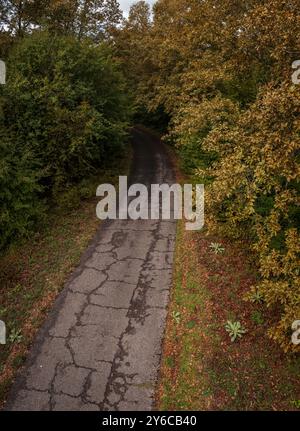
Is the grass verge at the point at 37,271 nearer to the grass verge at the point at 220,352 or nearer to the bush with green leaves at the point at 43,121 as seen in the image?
the bush with green leaves at the point at 43,121

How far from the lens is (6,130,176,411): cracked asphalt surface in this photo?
6922 millimetres

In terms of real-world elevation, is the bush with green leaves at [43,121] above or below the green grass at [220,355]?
above

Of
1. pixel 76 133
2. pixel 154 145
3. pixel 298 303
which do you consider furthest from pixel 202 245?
pixel 154 145

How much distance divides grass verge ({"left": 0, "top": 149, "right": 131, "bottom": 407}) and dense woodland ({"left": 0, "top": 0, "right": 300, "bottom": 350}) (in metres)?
0.79

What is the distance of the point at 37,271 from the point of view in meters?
10.6

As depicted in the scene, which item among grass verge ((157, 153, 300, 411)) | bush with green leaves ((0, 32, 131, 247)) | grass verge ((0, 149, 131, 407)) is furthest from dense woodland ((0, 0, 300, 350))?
grass verge ((0, 149, 131, 407))

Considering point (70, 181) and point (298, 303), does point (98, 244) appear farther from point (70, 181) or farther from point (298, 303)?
point (298, 303)

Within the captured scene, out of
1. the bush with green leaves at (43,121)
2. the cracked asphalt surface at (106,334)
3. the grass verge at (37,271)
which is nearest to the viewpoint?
the cracked asphalt surface at (106,334)

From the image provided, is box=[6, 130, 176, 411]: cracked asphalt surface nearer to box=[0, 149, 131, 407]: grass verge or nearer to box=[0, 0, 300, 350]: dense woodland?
box=[0, 149, 131, 407]: grass verge

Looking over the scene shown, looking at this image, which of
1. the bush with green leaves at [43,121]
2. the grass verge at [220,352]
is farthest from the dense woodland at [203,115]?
the grass verge at [220,352]

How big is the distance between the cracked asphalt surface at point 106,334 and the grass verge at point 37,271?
27 cm

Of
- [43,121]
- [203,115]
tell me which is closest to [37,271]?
[43,121]

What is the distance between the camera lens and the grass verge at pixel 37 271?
26.6ft

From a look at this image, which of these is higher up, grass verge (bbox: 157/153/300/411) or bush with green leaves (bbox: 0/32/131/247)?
bush with green leaves (bbox: 0/32/131/247)
